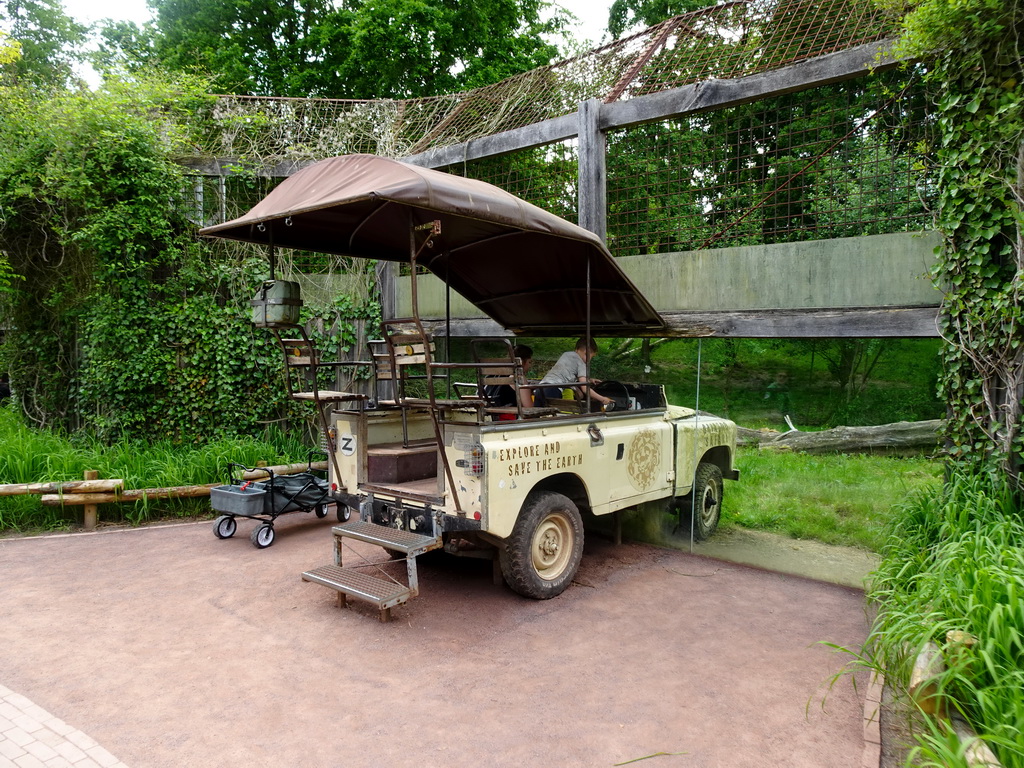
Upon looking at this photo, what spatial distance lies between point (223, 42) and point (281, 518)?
16.4 meters

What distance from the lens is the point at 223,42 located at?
1867 centimetres

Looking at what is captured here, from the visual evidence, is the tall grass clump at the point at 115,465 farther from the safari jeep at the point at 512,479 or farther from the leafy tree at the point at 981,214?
the leafy tree at the point at 981,214

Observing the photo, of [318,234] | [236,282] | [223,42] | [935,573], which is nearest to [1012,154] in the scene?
[935,573]

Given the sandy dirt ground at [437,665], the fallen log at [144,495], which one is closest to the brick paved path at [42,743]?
the sandy dirt ground at [437,665]

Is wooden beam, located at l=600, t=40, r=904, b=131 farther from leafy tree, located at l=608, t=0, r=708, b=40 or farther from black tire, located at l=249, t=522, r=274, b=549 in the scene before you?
leafy tree, located at l=608, t=0, r=708, b=40

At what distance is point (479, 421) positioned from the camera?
5000 mm

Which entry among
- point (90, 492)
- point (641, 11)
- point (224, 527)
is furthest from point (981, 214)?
point (641, 11)

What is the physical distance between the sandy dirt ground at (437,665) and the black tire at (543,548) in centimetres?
16

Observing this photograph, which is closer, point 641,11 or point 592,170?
point 592,170

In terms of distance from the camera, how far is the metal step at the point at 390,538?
15.3 feet

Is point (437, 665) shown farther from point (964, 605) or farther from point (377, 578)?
point (964, 605)

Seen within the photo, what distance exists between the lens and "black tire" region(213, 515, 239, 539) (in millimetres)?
6773

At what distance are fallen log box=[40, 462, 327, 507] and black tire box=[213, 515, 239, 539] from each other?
551mm

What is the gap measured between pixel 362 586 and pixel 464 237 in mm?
3266
